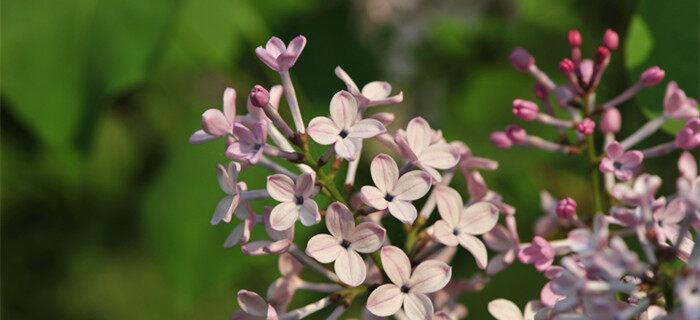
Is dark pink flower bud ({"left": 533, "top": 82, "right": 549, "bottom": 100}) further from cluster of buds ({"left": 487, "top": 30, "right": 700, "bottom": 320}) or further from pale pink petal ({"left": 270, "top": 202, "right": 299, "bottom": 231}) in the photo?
pale pink petal ({"left": 270, "top": 202, "right": 299, "bottom": 231})

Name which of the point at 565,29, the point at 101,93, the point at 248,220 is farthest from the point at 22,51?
the point at 565,29

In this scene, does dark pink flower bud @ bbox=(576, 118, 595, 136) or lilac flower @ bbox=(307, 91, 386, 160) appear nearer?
lilac flower @ bbox=(307, 91, 386, 160)

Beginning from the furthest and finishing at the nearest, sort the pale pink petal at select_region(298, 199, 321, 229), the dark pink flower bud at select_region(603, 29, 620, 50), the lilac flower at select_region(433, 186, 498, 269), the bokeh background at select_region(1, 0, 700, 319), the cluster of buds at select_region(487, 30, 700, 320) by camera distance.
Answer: the bokeh background at select_region(1, 0, 700, 319)
the dark pink flower bud at select_region(603, 29, 620, 50)
the lilac flower at select_region(433, 186, 498, 269)
the pale pink petal at select_region(298, 199, 321, 229)
the cluster of buds at select_region(487, 30, 700, 320)

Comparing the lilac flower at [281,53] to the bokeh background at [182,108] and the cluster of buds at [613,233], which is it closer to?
the cluster of buds at [613,233]

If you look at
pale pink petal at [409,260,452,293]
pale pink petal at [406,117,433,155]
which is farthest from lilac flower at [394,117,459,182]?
pale pink petal at [409,260,452,293]

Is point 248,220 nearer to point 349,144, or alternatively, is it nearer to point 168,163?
point 349,144

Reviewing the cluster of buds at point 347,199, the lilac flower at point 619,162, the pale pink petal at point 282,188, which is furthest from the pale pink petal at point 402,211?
the lilac flower at point 619,162

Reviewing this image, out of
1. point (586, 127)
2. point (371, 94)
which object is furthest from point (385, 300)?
point (586, 127)

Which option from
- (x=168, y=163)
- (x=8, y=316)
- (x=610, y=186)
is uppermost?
(x=610, y=186)
